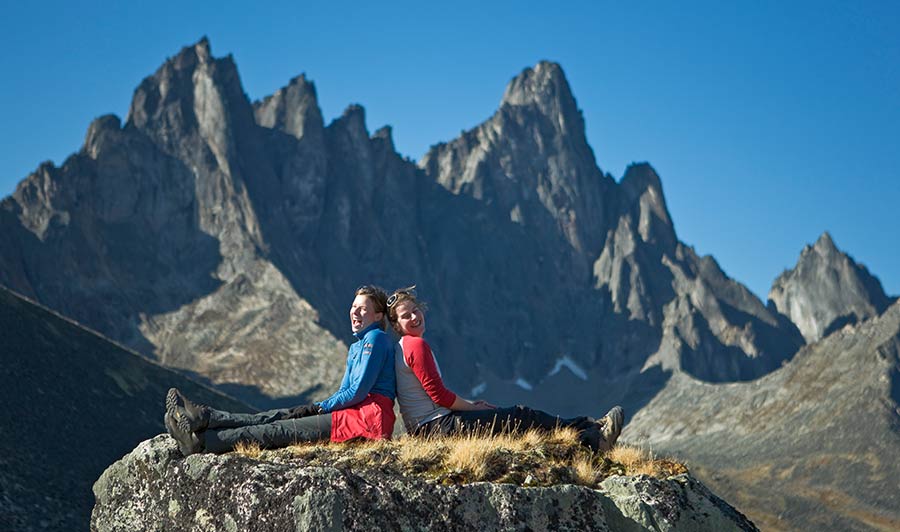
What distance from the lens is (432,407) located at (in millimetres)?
15250

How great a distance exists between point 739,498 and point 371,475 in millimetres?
152614

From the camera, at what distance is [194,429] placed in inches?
513

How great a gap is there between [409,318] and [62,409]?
2546 inches

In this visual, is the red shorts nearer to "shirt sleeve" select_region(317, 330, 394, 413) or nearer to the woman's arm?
"shirt sleeve" select_region(317, 330, 394, 413)

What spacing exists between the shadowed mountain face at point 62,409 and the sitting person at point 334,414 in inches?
1814

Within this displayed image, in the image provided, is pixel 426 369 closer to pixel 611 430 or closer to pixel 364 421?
pixel 364 421

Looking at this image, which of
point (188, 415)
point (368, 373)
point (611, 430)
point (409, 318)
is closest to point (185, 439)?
point (188, 415)

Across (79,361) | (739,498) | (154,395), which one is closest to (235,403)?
(154,395)

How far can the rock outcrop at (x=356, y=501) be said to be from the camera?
1135cm

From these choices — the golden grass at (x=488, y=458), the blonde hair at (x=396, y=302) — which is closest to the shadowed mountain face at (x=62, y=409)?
the blonde hair at (x=396, y=302)

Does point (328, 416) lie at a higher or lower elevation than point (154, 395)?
lower

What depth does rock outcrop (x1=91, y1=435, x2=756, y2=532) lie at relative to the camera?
11.4m

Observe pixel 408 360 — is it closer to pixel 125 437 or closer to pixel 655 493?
pixel 655 493

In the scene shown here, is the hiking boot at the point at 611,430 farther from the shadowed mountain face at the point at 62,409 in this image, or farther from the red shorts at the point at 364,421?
the shadowed mountain face at the point at 62,409
